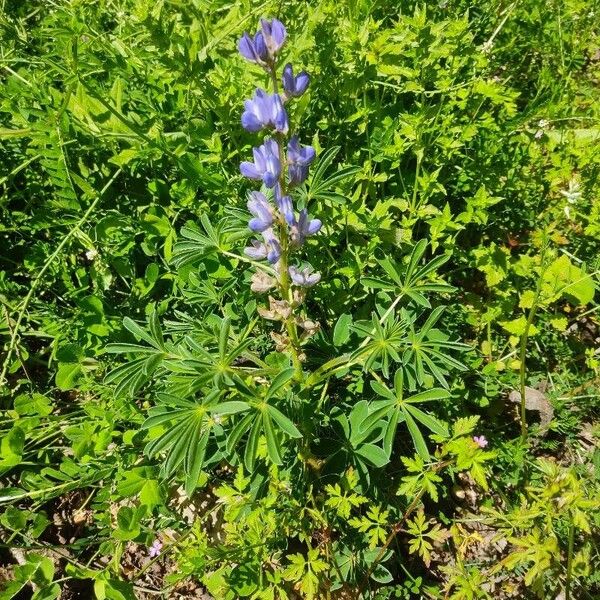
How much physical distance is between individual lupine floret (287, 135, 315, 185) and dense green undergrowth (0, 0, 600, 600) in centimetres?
43

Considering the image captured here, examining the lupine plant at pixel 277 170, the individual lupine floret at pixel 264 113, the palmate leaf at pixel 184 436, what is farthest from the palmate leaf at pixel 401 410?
the individual lupine floret at pixel 264 113

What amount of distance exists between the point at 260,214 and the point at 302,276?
0.28m

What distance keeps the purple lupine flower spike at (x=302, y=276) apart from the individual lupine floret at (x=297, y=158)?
0.32m

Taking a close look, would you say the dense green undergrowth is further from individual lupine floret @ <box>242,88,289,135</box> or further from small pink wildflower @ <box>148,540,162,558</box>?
individual lupine floret @ <box>242,88,289,135</box>

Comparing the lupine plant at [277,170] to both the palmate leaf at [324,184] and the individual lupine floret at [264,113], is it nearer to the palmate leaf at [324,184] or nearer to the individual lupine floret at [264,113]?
the individual lupine floret at [264,113]

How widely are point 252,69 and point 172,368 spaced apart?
1.35m

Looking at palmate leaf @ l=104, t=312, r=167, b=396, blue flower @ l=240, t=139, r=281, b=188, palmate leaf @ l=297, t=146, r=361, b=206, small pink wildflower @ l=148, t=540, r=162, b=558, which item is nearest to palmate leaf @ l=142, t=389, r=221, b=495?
palmate leaf @ l=104, t=312, r=167, b=396

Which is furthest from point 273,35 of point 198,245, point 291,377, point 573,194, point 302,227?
point 573,194

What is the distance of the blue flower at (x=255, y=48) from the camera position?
4.97 feet

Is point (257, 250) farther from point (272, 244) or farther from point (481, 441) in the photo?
point (481, 441)

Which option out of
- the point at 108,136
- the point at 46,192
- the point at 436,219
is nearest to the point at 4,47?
the point at 46,192

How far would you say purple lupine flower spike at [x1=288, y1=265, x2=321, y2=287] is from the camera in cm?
189

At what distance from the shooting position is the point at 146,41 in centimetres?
272

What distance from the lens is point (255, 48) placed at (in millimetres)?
1522
